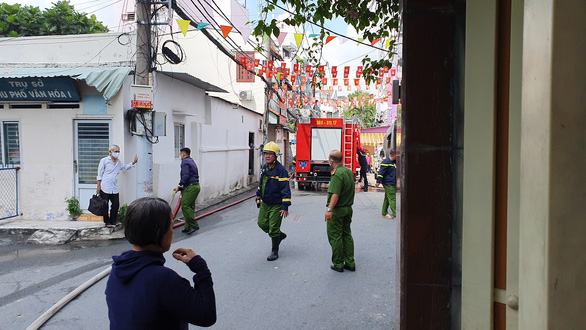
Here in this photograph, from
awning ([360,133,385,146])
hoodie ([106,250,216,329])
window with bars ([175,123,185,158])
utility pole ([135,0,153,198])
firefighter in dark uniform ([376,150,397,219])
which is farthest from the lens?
awning ([360,133,385,146])

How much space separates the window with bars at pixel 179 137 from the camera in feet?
38.4

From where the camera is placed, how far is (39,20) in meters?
15.3

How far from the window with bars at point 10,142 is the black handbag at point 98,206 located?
8.64 feet

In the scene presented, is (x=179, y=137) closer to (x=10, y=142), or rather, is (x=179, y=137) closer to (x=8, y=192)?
(x=10, y=142)

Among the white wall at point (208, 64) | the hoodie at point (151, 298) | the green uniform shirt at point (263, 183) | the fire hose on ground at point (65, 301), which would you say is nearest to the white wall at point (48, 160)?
the fire hose on ground at point (65, 301)

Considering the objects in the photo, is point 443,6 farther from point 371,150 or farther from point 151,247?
point 371,150

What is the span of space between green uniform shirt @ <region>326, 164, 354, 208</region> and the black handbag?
Result: 16.7 feet

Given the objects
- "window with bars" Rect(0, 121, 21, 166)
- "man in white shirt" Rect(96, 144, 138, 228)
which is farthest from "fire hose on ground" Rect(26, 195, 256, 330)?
"window with bars" Rect(0, 121, 21, 166)

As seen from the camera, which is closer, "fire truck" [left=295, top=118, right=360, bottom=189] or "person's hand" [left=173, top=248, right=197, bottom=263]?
"person's hand" [left=173, top=248, right=197, bottom=263]

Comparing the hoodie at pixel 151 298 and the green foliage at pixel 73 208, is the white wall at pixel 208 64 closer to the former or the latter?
the green foliage at pixel 73 208

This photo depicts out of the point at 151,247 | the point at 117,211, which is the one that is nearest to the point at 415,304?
the point at 151,247

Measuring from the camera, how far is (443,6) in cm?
229

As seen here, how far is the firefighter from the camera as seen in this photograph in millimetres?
6348

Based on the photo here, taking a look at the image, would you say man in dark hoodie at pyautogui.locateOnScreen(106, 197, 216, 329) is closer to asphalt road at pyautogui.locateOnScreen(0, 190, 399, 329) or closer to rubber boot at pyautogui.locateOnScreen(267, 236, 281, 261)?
asphalt road at pyautogui.locateOnScreen(0, 190, 399, 329)
